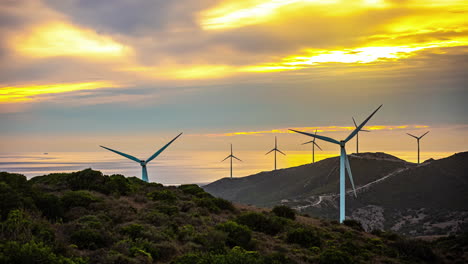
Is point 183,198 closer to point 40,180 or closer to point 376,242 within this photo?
point 40,180

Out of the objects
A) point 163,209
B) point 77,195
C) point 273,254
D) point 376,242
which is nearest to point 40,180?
point 77,195

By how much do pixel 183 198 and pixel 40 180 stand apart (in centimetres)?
1753

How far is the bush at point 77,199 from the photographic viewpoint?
3971 centimetres

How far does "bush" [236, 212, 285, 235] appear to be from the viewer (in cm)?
4428

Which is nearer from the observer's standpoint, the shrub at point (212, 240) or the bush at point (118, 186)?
the shrub at point (212, 240)

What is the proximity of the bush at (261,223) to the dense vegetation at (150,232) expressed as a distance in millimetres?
99

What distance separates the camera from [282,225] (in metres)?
46.4

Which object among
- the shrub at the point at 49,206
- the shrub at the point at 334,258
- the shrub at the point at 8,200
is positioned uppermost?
the shrub at the point at 8,200

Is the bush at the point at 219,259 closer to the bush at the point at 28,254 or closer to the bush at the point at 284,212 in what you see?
the bush at the point at 28,254

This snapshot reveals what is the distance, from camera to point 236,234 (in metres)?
37.5

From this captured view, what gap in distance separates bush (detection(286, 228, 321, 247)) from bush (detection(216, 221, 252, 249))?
5.35 m

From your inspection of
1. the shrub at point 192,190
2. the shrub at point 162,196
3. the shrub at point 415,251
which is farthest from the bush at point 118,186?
the shrub at point 415,251

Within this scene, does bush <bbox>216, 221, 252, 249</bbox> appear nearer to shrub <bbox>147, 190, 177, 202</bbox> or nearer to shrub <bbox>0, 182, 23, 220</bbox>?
shrub <bbox>147, 190, 177, 202</bbox>

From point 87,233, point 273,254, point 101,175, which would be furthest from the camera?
point 101,175
